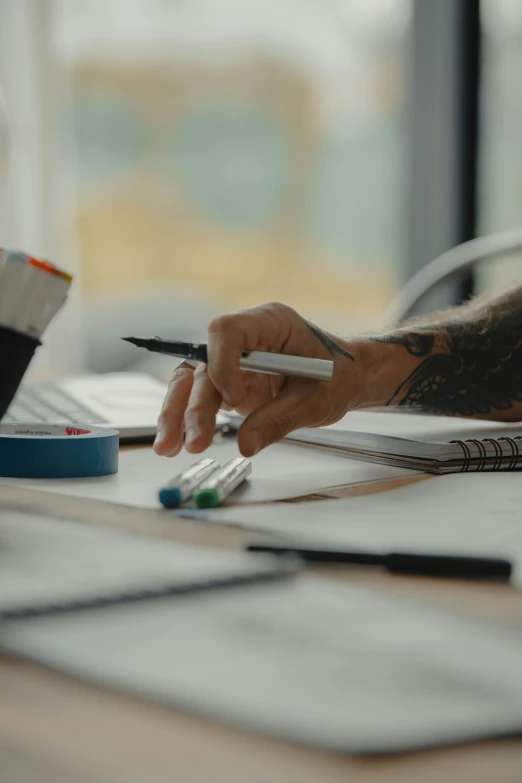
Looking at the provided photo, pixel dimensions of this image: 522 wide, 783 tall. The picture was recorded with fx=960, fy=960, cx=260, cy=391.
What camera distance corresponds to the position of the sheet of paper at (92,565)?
0.43 m

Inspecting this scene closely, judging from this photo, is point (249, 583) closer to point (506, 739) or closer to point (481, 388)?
point (506, 739)

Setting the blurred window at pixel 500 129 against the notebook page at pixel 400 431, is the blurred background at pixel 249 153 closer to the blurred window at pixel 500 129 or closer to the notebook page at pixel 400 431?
the blurred window at pixel 500 129

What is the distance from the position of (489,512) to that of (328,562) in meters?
0.18

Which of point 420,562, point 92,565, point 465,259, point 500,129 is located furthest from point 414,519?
point 500,129

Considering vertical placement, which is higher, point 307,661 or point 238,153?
point 238,153

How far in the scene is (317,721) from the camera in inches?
11.8

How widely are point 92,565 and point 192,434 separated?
0.29 m

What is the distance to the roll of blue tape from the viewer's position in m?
0.77

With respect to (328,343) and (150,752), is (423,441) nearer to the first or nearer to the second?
(328,343)

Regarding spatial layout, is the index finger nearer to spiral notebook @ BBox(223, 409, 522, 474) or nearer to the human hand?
the human hand

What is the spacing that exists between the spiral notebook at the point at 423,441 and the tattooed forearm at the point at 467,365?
0.08ft

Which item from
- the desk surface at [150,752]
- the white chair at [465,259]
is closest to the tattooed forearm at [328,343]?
the desk surface at [150,752]

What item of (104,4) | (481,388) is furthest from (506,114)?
(481,388)

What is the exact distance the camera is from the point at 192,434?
76 centimetres
